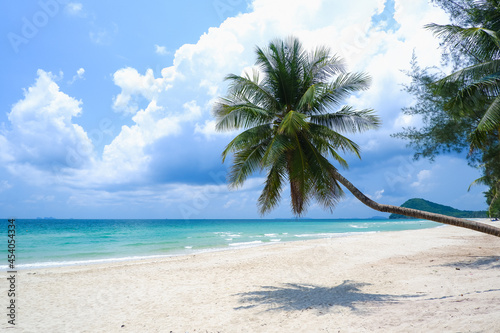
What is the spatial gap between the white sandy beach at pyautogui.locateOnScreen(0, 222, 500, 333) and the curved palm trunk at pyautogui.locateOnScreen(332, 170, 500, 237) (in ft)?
4.14

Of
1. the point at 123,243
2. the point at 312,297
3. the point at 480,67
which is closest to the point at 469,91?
the point at 480,67

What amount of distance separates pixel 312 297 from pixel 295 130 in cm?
393

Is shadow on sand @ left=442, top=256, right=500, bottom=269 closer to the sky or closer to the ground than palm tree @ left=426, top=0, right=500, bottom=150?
closer to the ground

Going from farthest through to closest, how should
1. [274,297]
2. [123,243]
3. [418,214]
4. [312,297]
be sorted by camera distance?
[123,243] → [274,297] → [312,297] → [418,214]

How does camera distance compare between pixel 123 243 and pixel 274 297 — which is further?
pixel 123 243

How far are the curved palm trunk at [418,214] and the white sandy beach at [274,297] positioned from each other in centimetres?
126

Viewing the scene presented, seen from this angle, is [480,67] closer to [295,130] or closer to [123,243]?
[295,130]

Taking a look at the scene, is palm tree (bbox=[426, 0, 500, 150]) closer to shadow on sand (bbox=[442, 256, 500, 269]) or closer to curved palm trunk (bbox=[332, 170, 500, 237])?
curved palm trunk (bbox=[332, 170, 500, 237])

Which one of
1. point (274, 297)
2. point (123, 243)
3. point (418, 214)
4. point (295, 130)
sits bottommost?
point (123, 243)

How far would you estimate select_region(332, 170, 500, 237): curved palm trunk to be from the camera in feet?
17.9

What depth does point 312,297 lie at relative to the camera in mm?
7348

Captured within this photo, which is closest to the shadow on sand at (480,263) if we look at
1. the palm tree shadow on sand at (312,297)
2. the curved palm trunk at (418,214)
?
the palm tree shadow on sand at (312,297)

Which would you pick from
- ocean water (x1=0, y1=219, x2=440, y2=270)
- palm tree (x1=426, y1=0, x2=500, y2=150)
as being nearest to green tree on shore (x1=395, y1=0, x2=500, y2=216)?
palm tree (x1=426, y1=0, x2=500, y2=150)

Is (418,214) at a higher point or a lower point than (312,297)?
higher
